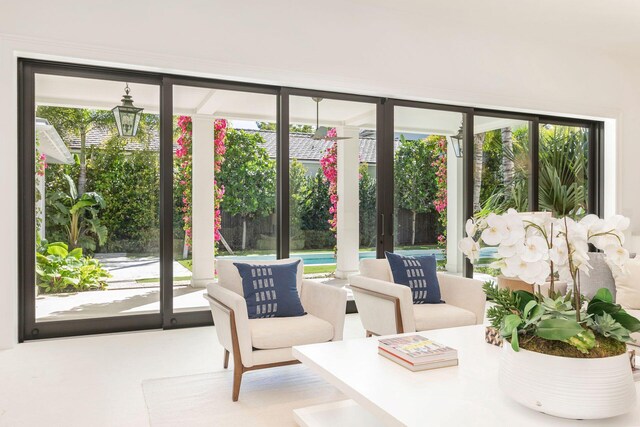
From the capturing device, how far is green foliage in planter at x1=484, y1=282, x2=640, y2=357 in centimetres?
157

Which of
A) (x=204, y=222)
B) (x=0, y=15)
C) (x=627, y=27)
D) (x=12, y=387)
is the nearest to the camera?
(x=12, y=387)

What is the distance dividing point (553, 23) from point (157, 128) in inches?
166

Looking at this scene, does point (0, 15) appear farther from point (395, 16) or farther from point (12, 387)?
point (395, 16)

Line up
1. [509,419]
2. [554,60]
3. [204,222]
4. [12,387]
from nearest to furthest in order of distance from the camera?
1. [509,419]
2. [12,387]
3. [204,222]
4. [554,60]

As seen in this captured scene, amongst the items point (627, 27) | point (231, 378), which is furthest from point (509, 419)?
point (627, 27)

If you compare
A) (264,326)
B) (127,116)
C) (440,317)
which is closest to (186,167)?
(127,116)

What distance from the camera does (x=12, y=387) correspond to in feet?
9.88

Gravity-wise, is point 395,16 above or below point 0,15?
above

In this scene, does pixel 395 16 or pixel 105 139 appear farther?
pixel 395 16

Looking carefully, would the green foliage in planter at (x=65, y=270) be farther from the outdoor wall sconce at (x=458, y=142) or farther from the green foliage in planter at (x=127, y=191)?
the outdoor wall sconce at (x=458, y=142)

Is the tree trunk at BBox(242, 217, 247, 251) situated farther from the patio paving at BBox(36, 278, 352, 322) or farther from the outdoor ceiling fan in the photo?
the outdoor ceiling fan

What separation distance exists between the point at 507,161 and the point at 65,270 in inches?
194

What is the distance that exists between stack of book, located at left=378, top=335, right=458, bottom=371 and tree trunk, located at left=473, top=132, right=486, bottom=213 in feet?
12.0

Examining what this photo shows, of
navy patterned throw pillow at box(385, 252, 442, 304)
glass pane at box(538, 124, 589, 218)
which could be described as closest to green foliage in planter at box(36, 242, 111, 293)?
navy patterned throw pillow at box(385, 252, 442, 304)
